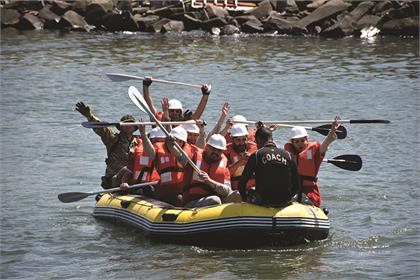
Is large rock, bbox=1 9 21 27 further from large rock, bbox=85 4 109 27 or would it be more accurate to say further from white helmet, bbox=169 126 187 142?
white helmet, bbox=169 126 187 142

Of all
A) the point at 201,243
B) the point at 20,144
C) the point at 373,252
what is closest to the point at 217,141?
the point at 201,243

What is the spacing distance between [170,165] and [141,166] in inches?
18.8

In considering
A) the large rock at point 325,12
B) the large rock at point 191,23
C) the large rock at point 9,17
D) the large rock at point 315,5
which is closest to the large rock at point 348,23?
the large rock at point 325,12

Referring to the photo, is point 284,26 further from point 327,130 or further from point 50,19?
point 327,130

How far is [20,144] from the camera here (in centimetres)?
1844

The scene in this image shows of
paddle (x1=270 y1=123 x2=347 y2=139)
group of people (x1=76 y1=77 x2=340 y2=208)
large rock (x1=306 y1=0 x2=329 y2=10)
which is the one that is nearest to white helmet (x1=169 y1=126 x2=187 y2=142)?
group of people (x1=76 y1=77 x2=340 y2=208)

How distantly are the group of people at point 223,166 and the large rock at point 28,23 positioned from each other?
80.2 feet

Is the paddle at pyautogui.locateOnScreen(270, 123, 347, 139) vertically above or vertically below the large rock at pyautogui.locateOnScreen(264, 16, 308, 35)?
above

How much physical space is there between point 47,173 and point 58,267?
5231 millimetres

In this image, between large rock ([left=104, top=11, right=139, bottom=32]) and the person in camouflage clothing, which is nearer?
the person in camouflage clothing

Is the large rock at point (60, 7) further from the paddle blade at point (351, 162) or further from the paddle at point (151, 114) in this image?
the paddle blade at point (351, 162)

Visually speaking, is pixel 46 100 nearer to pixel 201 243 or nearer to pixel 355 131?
pixel 355 131

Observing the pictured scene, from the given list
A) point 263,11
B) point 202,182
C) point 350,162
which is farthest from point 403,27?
point 202,182

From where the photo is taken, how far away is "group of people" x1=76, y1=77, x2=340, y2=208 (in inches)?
426
